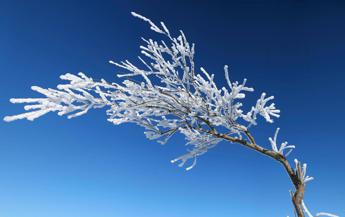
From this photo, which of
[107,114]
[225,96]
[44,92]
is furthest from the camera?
[107,114]

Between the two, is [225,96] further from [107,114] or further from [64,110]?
[64,110]

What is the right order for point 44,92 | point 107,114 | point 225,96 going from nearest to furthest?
point 44,92 → point 225,96 → point 107,114

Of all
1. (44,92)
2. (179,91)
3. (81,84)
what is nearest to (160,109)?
(179,91)

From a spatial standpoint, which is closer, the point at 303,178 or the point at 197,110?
the point at 303,178

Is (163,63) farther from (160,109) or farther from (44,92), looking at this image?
(44,92)

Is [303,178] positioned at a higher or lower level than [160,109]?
lower

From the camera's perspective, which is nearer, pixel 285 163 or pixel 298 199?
pixel 298 199

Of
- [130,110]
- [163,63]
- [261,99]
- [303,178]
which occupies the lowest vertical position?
[303,178]

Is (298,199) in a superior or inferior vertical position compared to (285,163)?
inferior
